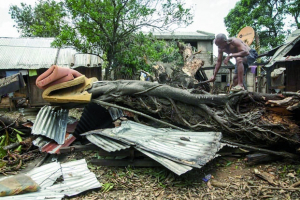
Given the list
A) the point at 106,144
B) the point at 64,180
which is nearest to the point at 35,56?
the point at 106,144

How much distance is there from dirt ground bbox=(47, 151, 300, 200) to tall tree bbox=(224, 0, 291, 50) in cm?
1335

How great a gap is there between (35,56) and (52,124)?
29.6 ft

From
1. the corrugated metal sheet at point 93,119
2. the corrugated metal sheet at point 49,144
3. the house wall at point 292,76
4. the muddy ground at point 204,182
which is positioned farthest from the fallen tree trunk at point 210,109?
the house wall at point 292,76

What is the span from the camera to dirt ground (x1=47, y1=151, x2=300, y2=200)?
11.2ft

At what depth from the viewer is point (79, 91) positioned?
584 centimetres

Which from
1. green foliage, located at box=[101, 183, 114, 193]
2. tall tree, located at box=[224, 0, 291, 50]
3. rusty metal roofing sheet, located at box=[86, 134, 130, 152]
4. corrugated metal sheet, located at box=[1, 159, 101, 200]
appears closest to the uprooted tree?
rusty metal roofing sheet, located at box=[86, 134, 130, 152]

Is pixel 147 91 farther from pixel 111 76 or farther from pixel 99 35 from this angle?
pixel 111 76

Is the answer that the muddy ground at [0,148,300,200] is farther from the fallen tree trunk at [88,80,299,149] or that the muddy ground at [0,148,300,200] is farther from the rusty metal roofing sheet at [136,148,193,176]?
the fallen tree trunk at [88,80,299,149]

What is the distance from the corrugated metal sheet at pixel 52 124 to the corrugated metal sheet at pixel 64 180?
3.68 ft

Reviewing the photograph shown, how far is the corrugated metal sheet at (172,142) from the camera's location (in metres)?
3.67

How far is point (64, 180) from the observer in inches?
150

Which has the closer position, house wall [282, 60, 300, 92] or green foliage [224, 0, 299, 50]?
house wall [282, 60, 300, 92]

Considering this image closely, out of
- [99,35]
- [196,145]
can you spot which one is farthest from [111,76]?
[196,145]

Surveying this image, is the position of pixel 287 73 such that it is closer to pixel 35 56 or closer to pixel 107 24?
pixel 107 24
